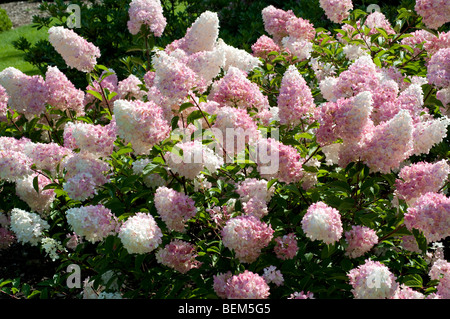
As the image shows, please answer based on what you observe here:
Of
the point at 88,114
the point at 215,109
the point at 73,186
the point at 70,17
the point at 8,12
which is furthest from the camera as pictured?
the point at 8,12

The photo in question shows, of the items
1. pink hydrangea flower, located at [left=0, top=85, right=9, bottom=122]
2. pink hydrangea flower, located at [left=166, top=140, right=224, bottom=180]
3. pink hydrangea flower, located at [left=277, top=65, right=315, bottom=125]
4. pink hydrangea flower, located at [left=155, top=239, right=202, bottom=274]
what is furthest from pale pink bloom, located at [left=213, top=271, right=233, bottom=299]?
pink hydrangea flower, located at [left=0, top=85, right=9, bottom=122]

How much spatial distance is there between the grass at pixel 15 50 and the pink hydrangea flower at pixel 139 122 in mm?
8490

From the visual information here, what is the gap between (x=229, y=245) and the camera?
2.73 m

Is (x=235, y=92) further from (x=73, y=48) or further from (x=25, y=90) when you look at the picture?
(x=25, y=90)

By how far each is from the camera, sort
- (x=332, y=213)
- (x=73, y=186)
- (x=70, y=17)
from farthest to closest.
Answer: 1. (x=70, y=17)
2. (x=73, y=186)
3. (x=332, y=213)

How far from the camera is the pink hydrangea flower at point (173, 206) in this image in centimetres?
282

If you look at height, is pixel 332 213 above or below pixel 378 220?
above

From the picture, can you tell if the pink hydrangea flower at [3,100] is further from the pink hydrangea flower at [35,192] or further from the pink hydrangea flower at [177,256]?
the pink hydrangea flower at [177,256]

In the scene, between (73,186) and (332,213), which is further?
(73,186)

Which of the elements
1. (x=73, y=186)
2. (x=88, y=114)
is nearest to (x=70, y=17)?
(x=88, y=114)

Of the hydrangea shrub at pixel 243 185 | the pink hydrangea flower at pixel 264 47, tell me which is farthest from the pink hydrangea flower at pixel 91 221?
the pink hydrangea flower at pixel 264 47

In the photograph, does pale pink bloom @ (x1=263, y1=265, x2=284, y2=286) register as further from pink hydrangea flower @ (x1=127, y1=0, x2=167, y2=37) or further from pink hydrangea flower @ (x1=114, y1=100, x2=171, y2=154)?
pink hydrangea flower @ (x1=127, y1=0, x2=167, y2=37)

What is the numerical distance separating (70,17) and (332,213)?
5.00m
